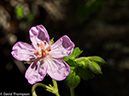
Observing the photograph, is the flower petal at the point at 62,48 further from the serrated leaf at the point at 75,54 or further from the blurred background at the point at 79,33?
the blurred background at the point at 79,33

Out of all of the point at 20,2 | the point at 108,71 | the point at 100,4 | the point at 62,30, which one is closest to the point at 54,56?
the point at 100,4

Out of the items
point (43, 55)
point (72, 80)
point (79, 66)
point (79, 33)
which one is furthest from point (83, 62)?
point (79, 33)

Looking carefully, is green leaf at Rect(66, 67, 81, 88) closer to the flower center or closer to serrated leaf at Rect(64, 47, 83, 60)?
serrated leaf at Rect(64, 47, 83, 60)

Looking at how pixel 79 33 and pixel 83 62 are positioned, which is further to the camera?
pixel 79 33

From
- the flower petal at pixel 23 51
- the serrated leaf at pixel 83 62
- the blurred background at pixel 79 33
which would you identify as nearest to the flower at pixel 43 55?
the flower petal at pixel 23 51

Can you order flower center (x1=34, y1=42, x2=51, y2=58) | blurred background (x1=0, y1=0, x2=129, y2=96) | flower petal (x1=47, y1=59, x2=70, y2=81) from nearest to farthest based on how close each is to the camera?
flower petal (x1=47, y1=59, x2=70, y2=81) → flower center (x1=34, y1=42, x2=51, y2=58) → blurred background (x1=0, y1=0, x2=129, y2=96)

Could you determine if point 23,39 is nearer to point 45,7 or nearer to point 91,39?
point 45,7

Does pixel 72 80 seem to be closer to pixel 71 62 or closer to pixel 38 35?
pixel 71 62

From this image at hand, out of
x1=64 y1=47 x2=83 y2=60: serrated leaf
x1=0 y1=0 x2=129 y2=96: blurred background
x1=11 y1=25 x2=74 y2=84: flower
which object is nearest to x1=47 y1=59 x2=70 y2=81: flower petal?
x1=11 y1=25 x2=74 y2=84: flower
